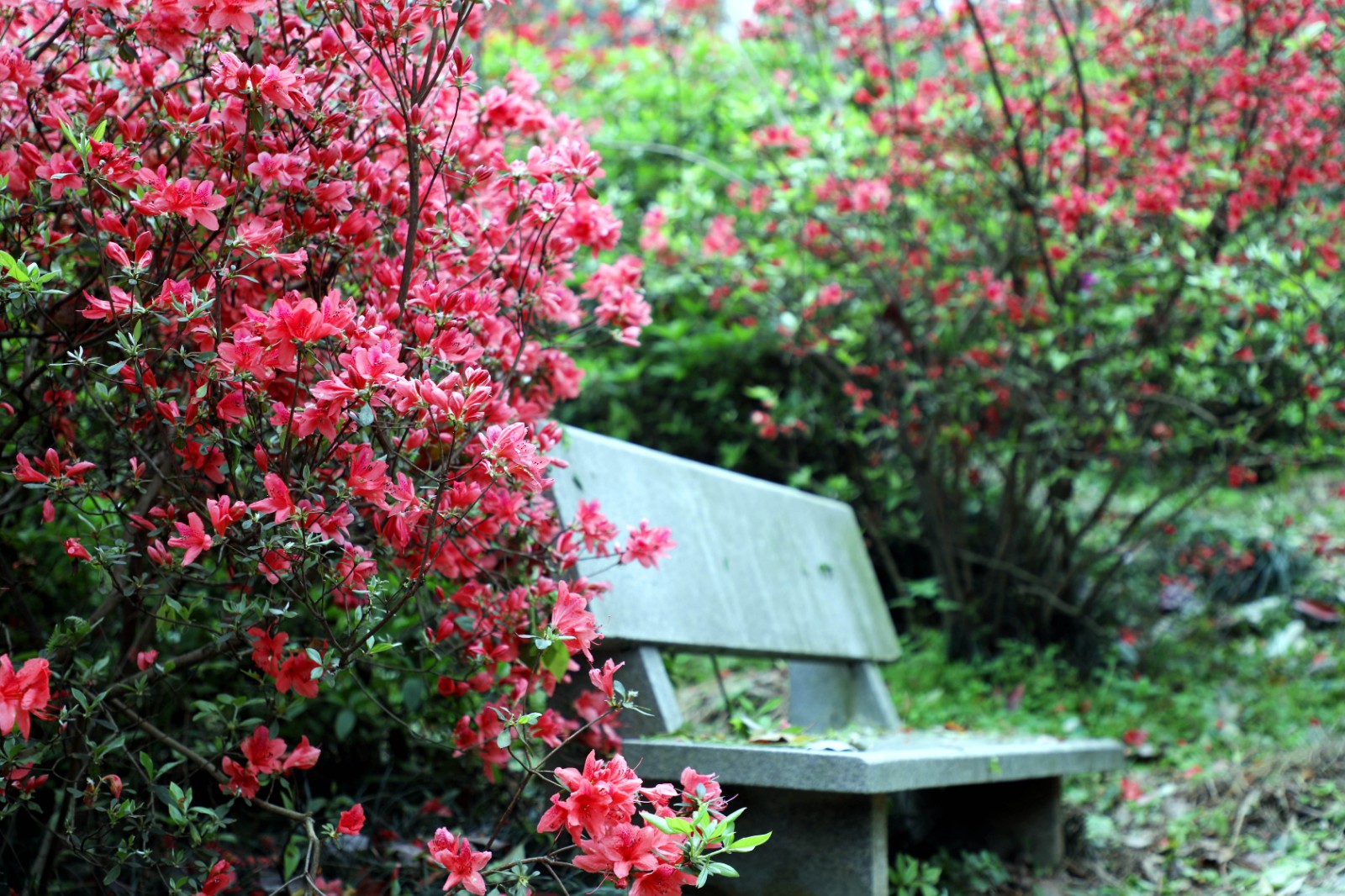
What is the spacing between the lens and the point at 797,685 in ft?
12.3

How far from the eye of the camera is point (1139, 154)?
4.52 meters

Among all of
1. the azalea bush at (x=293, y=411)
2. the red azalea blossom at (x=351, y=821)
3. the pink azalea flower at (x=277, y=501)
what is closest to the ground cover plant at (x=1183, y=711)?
the azalea bush at (x=293, y=411)

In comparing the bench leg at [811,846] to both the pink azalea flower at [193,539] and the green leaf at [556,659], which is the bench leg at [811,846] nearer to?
the green leaf at [556,659]

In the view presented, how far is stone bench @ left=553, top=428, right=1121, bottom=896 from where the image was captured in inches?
92.0

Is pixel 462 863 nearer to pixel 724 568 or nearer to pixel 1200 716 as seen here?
pixel 724 568

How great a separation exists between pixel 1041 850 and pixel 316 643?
2.47 meters

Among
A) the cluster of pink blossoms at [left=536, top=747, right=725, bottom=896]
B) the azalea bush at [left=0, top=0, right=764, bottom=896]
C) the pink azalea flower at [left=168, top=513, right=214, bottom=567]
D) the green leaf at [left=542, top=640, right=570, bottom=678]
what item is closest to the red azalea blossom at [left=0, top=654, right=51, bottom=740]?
the azalea bush at [left=0, top=0, right=764, bottom=896]

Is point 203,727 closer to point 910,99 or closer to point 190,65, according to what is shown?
point 190,65

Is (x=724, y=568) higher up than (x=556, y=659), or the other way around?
(x=724, y=568)

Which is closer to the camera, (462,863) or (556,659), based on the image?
(462,863)

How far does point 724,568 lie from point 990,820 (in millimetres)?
1376

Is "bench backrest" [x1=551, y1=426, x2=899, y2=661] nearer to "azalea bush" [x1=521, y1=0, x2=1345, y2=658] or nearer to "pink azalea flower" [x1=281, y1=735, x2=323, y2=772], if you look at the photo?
"pink azalea flower" [x1=281, y1=735, x2=323, y2=772]

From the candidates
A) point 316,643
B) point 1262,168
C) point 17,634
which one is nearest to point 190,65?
point 316,643

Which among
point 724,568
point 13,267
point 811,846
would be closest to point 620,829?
point 811,846
